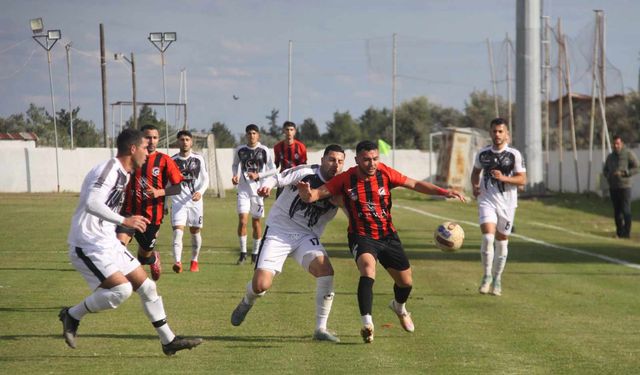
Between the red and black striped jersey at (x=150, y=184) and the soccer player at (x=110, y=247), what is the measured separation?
4084 millimetres

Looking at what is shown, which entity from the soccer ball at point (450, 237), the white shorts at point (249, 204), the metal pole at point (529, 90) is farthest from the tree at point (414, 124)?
the soccer ball at point (450, 237)

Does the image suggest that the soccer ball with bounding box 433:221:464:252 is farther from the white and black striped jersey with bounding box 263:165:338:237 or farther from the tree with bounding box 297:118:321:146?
the tree with bounding box 297:118:321:146

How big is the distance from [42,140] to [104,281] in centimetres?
5705

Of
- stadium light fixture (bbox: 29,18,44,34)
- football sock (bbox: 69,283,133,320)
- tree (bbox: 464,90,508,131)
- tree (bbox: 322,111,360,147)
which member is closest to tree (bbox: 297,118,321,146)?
tree (bbox: 322,111,360,147)

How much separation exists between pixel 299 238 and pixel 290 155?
27.8ft

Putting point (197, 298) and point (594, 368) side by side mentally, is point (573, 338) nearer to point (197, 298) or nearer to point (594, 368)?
point (594, 368)

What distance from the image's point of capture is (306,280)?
1520 cm

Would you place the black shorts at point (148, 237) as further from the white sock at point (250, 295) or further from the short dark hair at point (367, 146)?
the short dark hair at point (367, 146)

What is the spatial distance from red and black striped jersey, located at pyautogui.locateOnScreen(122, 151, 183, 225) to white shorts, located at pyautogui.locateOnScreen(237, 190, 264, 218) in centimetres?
474

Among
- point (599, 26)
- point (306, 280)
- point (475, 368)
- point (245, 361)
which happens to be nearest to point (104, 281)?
point (245, 361)

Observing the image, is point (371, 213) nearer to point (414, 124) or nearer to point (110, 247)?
point (110, 247)

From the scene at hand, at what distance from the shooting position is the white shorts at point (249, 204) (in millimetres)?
17911

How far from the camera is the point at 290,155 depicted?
18.7 meters

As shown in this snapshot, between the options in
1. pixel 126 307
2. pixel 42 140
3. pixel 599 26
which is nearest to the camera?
pixel 126 307
